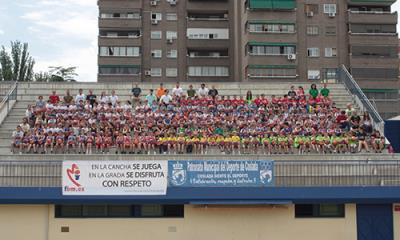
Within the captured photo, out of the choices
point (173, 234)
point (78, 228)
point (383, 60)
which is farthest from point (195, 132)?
point (383, 60)

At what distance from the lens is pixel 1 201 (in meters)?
20.3

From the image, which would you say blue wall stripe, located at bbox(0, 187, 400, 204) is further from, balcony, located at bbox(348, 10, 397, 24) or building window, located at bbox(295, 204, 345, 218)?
balcony, located at bbox(348, 10, 397, 24)

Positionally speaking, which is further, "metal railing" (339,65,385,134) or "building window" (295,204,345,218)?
"metal railing" (339,65,385,134)

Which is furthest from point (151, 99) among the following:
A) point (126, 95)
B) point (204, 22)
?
point (204, 22)

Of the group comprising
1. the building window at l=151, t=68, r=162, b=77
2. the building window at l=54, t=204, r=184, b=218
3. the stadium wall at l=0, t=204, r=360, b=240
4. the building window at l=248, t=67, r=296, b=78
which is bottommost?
the stadium wall at l=0, t=204, r=360, b=240

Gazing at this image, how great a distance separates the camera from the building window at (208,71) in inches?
2643

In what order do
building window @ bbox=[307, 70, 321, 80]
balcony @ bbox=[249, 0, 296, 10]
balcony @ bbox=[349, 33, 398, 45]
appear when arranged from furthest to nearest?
balcony @ bbox=[349, 33, 398, 45]
building window @ bbox=[307, 70, 321, 80]
balcony @ bbox=[249, 0, 296, 10]

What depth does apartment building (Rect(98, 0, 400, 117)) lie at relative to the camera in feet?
202

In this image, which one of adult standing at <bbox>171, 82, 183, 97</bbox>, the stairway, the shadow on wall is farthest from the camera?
the stairway

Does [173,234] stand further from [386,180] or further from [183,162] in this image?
[386,180]

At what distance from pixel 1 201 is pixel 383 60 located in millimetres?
52401

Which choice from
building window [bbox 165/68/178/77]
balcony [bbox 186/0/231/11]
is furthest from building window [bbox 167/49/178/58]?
balcony [bbox 186/0/231/11]

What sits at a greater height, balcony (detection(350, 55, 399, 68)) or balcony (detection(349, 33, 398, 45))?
balcony (detection(349, 33, 398, 45))

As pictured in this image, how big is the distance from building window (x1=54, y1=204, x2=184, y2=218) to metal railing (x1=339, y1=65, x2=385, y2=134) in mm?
10767
